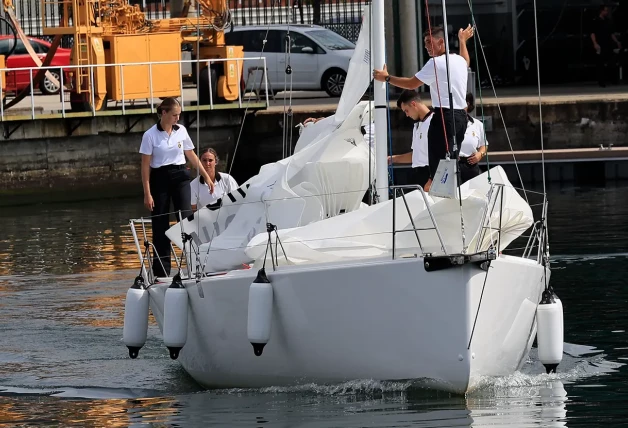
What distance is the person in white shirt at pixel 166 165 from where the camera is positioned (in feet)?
40.0

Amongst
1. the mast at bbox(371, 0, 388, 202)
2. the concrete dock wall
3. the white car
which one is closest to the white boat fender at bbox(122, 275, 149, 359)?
the mast at bbox(371, 0, 388, 202)

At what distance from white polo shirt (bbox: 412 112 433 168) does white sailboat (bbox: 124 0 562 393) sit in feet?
4.50

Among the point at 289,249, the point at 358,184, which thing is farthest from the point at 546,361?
the point at 358,184

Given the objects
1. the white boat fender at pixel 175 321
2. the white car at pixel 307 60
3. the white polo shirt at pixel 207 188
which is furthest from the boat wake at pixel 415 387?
the white car at pixel 307 60

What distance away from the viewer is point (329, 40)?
99.6 ft

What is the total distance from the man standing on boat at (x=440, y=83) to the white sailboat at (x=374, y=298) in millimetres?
344

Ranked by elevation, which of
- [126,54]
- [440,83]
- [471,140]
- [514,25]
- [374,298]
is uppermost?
[514,25]

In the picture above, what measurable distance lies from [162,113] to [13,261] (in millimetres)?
5044

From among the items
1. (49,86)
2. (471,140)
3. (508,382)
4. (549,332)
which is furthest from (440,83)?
(49,86)

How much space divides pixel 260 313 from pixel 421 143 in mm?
3451

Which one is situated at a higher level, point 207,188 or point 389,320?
point 207,188

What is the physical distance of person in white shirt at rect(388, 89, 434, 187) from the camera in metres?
11.4

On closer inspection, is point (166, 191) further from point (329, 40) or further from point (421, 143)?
point (329, 40)

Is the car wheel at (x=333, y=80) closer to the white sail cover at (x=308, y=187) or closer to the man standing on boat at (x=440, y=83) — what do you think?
the white sail cover at (x=308, y=187)
